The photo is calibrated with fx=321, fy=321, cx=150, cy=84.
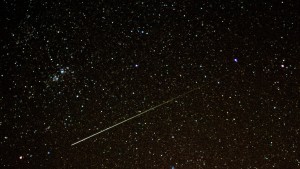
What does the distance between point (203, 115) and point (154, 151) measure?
0.43 feet

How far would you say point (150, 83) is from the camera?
0.67 metres

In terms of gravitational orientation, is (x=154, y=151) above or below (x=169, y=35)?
below

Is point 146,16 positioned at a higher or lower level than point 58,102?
higher

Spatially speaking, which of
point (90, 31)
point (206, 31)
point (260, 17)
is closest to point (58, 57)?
point (90, 31)

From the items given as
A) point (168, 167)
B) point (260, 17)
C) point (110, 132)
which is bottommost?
point (168, 167)

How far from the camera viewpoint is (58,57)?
0.66m

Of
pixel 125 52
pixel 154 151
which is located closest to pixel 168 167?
pixel 154 151

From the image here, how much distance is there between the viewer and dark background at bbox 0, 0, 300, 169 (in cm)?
65

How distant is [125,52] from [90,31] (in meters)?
0.08

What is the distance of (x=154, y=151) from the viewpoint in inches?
27.1

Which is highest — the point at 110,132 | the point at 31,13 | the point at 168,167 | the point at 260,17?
the point at 31,13

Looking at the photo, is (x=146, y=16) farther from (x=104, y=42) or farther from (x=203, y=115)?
(x=203, y=115)

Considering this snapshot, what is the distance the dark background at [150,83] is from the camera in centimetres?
65

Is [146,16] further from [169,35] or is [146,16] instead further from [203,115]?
[203,115]
